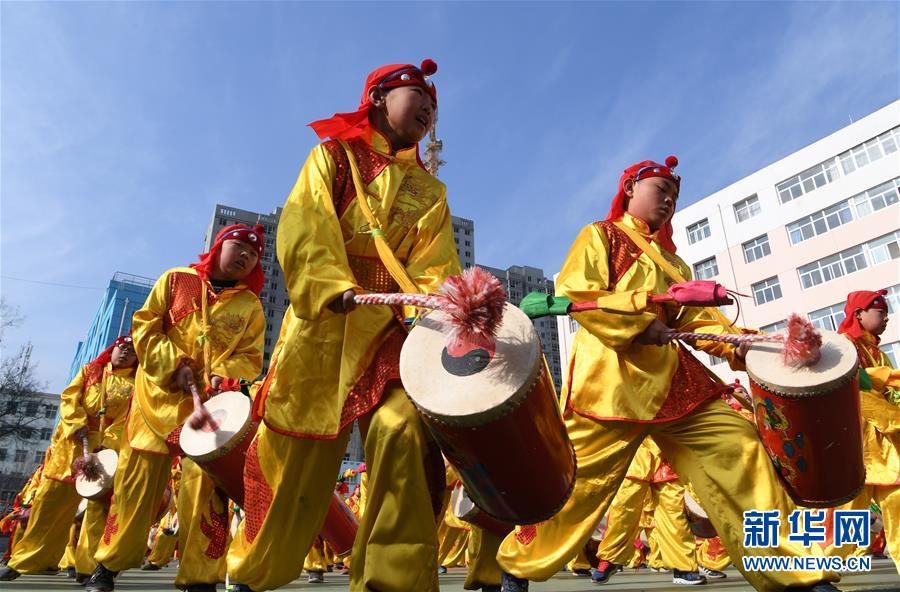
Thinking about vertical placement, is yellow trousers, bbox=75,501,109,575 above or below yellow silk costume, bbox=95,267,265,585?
below

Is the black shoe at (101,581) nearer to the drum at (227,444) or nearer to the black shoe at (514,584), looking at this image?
the drum at (227,444)

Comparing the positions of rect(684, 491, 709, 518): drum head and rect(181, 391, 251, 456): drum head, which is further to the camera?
rect(684, 491, 709, 518): drum head

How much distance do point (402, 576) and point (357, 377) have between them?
68cm

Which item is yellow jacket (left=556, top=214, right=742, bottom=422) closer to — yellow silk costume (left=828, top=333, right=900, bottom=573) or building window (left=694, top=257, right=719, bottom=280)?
yellow silk costume (left=828, top=333, right=900, bottom=573)

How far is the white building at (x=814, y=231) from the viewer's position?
2456cm

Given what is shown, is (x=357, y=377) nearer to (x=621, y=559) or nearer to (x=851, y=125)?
(x=621, y=559)

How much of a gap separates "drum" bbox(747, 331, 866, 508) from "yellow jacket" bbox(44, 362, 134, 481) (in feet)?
19.0

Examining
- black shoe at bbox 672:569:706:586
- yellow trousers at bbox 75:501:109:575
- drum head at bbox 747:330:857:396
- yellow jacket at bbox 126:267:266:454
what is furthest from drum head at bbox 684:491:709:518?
yellow trousers at bbox 75:501:109:575

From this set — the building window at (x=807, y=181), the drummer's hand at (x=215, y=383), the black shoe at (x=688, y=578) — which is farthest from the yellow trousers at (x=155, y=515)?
the building window at (x=807, y=181)

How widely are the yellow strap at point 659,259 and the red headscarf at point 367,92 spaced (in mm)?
1408

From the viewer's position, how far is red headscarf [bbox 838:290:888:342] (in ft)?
17.5

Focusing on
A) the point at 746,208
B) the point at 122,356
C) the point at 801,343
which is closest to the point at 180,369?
the point at 122,356

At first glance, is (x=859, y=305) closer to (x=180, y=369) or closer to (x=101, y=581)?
(x=180, y=369)

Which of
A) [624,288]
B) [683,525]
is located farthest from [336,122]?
[683,525]
